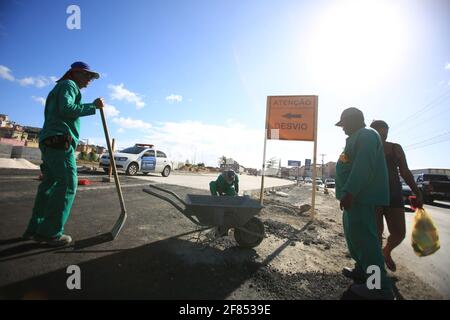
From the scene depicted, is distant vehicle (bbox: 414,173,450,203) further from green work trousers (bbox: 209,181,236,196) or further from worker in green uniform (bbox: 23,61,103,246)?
worker in green uniform (bbox: 23,61,103,246)

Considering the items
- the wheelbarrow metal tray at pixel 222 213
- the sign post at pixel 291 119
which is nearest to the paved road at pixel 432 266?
the wheelbarrow metal tray at pixel 222 213

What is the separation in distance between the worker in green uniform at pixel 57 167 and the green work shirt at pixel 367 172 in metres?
2.98

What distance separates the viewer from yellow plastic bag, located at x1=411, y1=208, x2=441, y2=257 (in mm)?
2682

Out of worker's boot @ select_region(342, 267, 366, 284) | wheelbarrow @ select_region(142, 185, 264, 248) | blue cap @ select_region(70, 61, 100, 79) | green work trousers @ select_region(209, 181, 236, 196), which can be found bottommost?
worker's boot @ select_region(342, 267, 366, 284)

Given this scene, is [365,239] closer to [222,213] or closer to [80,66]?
[222,213]

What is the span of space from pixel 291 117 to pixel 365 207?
15.8 ft

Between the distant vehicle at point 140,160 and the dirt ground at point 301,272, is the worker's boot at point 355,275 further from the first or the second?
the distant vehicle at point 140,160

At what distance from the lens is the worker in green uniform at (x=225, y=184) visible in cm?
493

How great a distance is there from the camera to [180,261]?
2.69 m

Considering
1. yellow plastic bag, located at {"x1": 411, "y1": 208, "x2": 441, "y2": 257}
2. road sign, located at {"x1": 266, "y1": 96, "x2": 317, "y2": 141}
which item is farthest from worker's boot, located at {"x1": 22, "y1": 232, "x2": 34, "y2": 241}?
road sign, located at {"x1": 266, "y1": 96, "x2": 317, "y2": 141}

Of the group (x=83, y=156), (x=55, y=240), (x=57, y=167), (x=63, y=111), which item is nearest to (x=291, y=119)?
(x=63, y=111)
